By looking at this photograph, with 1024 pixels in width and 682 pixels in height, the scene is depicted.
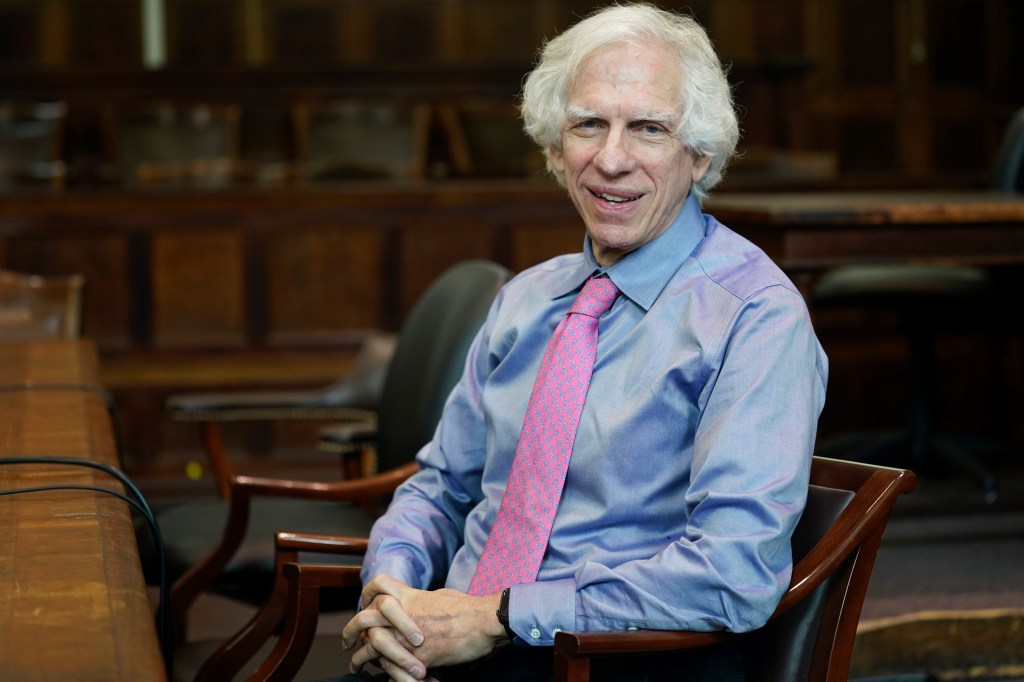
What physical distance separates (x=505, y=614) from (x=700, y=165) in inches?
26.1

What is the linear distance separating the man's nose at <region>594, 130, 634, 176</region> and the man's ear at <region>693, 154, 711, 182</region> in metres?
0.12

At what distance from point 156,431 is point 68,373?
90.3 inches

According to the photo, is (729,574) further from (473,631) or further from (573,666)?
(473,631)

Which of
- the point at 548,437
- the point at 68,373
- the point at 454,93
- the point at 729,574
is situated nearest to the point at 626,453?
the point at 548,437

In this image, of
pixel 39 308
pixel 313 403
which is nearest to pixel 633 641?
pixel 313 403

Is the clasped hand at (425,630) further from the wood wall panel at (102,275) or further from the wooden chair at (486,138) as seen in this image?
the wooden chair at (486,138)

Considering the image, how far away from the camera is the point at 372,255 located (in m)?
5.08

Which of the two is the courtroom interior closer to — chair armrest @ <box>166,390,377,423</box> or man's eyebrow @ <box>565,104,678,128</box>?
chair armrest @ <box>166,390,377,423</box>

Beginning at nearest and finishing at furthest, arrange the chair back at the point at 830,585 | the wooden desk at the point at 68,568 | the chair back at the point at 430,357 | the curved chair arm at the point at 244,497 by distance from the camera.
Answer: the wooden desk at the point at 68,568 → the chair back at the point at 830,585 → the curved chair arm at the point at 244,497 → the chair back at the point at 430,357

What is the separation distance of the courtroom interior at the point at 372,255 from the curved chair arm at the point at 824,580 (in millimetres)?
32

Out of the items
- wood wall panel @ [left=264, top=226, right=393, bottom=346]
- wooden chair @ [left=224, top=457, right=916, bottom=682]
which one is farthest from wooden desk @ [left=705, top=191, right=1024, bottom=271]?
wood wall panel @ [left=264, top=226, right=393, bottom=346]

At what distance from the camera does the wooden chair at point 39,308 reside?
3354 mm

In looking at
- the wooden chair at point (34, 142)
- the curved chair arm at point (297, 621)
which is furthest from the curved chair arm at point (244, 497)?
the wooden chair at point (34, 142)

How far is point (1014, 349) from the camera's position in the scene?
16.8ft
